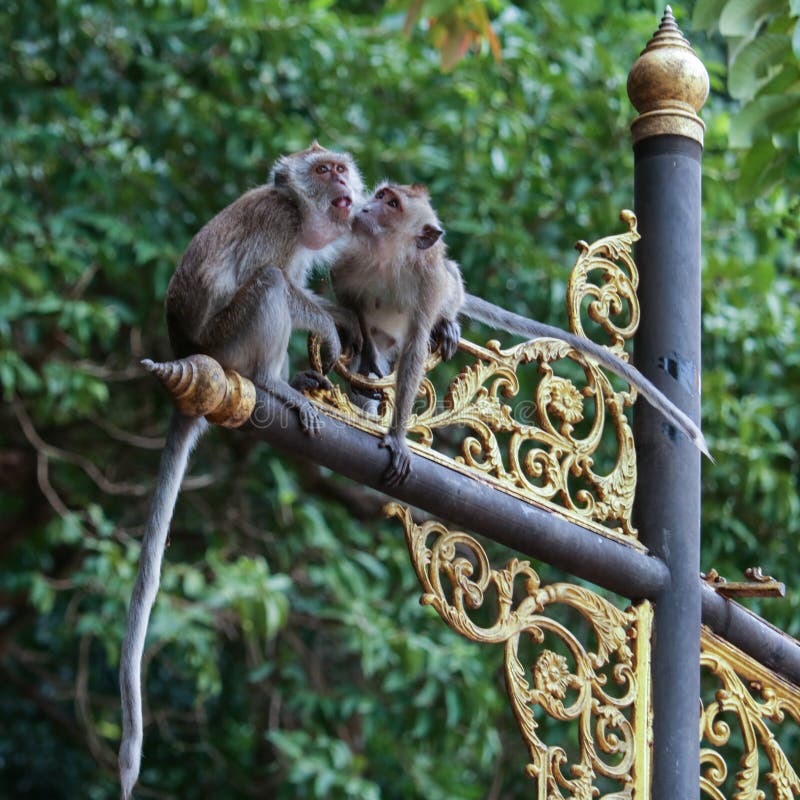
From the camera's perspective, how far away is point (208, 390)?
213 cm

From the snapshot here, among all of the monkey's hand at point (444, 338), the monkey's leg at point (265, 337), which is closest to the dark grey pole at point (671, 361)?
the monkey's hand at point (444, 338)

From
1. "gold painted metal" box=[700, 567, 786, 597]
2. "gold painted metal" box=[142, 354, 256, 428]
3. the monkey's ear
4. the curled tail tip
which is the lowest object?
the curled tail tip

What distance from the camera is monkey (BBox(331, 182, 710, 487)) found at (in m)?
2.95

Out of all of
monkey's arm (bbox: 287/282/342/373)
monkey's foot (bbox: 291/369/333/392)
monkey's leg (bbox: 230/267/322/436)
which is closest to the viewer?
monkey's foot (bbox: 291/369/333/392)

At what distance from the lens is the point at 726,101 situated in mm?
6961

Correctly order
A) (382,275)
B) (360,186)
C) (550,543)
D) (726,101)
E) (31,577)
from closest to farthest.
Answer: (550,543)
(382,275)
(360,186)
(31,577)
(726,101)

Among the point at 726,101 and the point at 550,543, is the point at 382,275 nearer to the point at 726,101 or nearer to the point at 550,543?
the point at 550,543

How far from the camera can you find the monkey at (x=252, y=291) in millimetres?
2748

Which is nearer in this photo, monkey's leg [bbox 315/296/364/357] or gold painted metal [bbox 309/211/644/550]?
gold painted metal [bbox 309/211/644/550]

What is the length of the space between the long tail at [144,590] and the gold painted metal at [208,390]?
20.6 inches

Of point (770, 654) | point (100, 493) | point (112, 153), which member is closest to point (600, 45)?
point (112, 153)

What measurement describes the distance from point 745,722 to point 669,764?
0.28 meters

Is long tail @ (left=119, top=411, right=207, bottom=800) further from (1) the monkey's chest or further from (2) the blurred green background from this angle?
(2) the blurred green background

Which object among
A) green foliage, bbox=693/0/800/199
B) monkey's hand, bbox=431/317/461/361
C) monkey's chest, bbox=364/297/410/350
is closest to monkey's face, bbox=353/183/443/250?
monkey's chest, bbox=364/297/410/350
